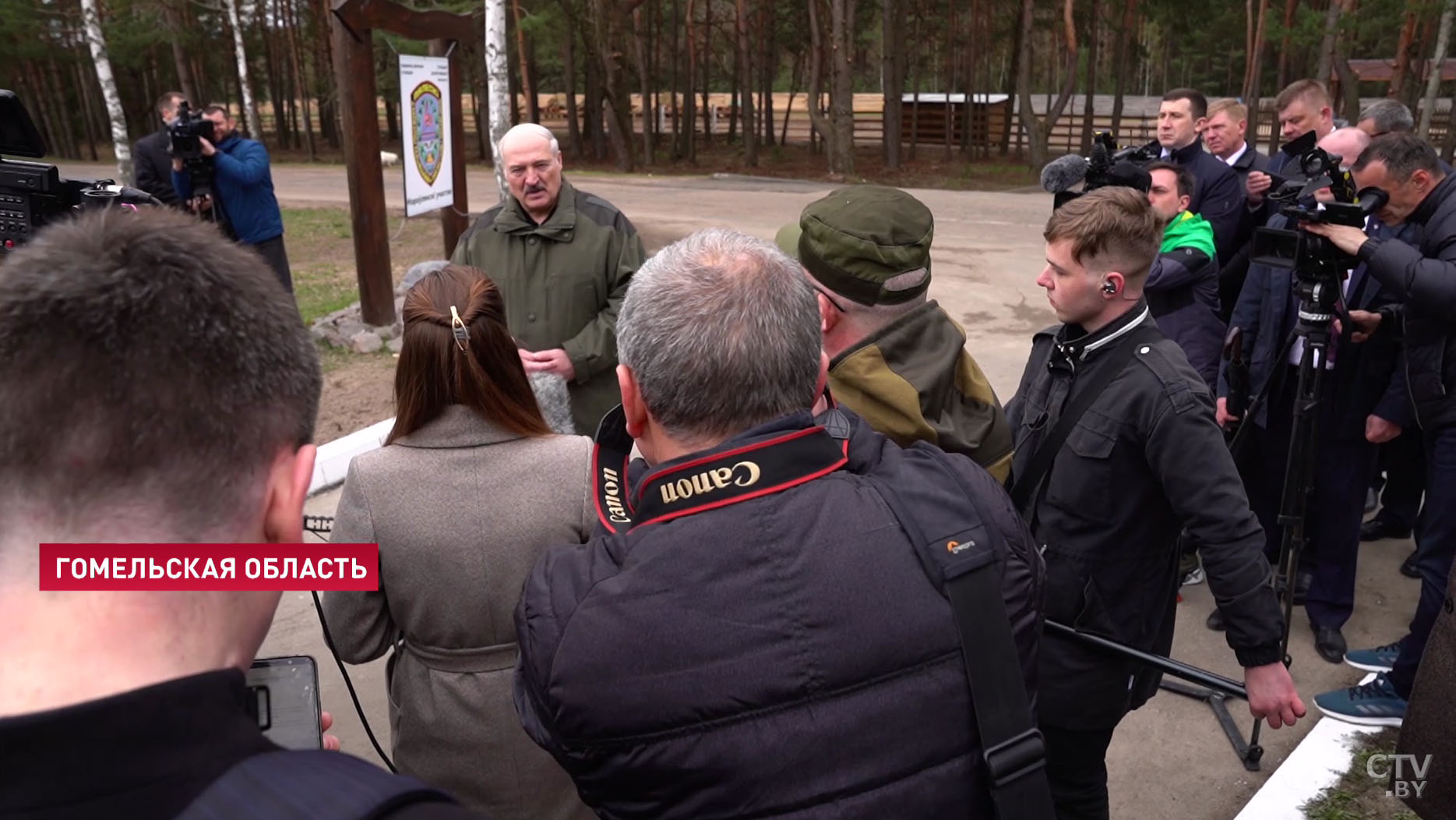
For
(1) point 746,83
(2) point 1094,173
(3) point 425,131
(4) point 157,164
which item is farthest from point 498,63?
(1) point 746,83

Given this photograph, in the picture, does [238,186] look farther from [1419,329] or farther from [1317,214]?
[1419,329]

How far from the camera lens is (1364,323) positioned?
398 cm

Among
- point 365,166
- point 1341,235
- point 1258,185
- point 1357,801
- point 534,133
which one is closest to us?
point 1357,801

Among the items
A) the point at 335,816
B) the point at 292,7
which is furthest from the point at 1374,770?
the point at 292,7

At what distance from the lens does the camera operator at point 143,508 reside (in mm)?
799

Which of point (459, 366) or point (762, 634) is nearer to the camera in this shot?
point (762, 634)

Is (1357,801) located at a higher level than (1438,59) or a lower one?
lower

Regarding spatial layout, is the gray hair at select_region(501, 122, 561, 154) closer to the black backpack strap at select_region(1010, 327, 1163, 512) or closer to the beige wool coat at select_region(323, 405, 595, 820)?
the beige wool coat at select_region(323, 405, 595, 820)

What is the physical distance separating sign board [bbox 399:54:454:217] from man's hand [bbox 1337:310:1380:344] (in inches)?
264

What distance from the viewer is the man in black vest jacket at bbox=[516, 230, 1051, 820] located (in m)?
1.21

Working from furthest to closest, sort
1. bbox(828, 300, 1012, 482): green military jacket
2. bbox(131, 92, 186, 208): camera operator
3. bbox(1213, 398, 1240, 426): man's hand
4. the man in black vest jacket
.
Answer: bbox(131, 92, 186, 208): camera operator, bbox(1213, 398, 1240, 426): man's hand, bbox(828, 300, 1012, 482): green military jacket, the man in black vest jacket

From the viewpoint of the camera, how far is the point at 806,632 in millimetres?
1212

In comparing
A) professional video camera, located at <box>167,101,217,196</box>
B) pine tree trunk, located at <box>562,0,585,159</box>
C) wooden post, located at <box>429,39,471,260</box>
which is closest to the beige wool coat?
professional video camera, located at <box>167,101,217,196</box>

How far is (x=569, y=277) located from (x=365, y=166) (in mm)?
5162
